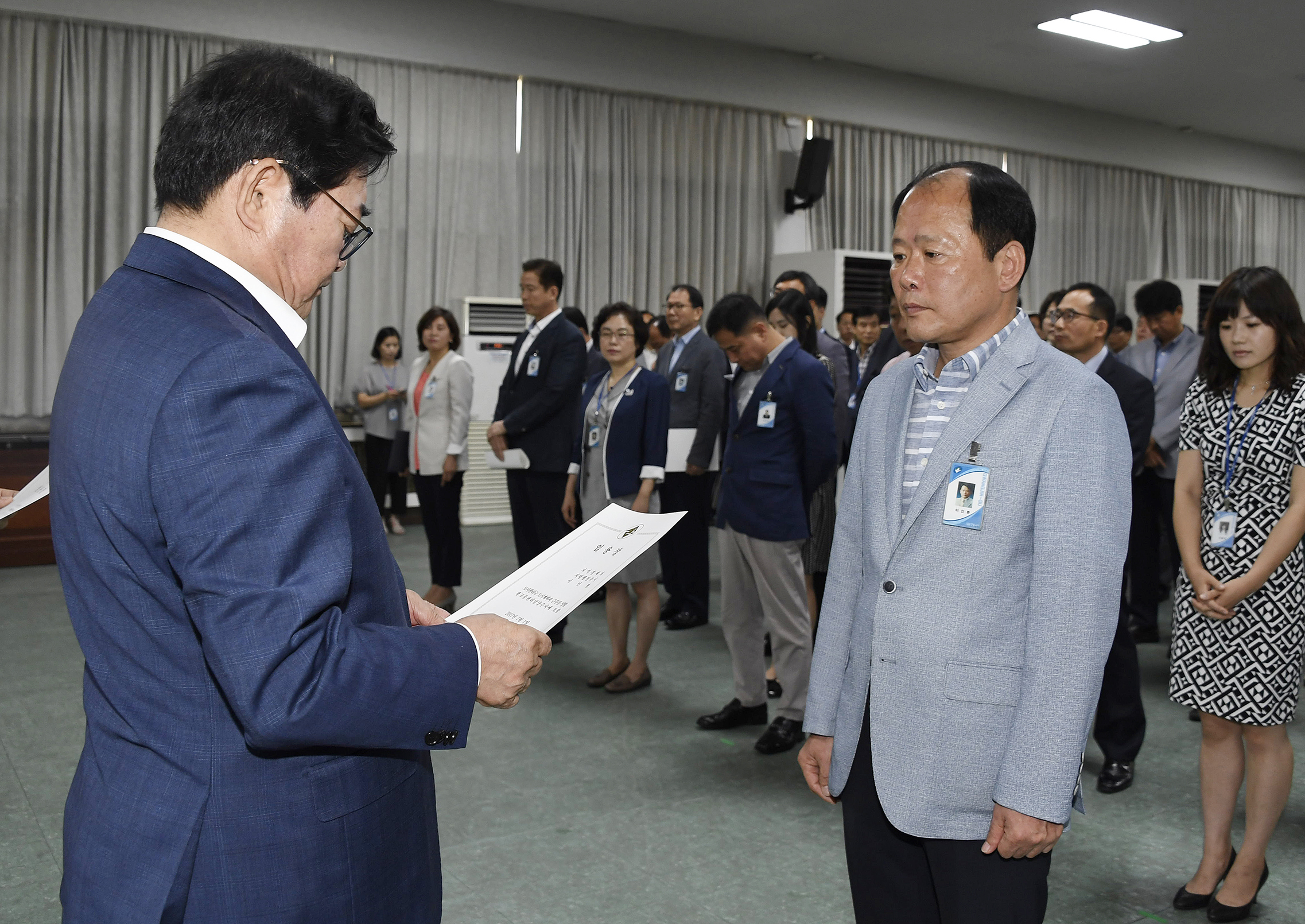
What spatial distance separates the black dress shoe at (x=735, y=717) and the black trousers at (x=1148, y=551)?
2271mm

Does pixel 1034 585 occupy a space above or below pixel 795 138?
below

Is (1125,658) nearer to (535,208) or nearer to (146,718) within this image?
(146,718)

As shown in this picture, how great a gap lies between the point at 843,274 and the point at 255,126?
355 inches

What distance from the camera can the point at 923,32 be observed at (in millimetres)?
8922

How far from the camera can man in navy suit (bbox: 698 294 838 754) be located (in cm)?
358

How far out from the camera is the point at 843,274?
9.69 meters

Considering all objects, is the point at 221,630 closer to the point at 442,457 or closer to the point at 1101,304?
the point at 1101,304

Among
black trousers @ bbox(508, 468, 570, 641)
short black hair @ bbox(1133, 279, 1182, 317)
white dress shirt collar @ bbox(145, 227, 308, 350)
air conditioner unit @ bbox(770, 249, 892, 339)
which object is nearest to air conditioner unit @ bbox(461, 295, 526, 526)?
air conditioner unit @ bbox(770, 249, 892, 339)

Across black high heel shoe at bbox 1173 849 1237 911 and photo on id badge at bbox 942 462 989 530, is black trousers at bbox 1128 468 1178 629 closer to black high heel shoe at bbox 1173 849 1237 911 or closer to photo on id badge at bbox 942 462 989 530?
black high heel shoe at bbox 1173 849 1237 911

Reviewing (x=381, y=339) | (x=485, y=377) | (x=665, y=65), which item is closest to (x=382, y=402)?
(x=381, y=339)

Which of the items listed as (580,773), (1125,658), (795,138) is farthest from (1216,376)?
(795,138)

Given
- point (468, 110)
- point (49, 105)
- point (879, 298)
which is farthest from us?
point (879, 298)

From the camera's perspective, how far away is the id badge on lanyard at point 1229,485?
2576 millimetres

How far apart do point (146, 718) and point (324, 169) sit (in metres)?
0.56
